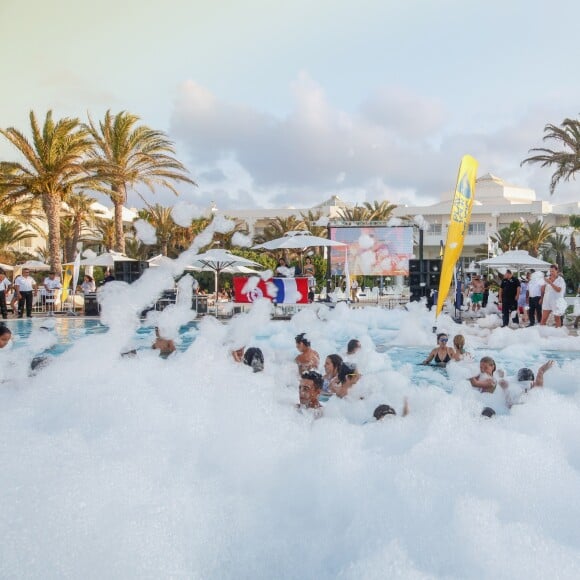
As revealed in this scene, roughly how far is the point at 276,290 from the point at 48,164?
9.57 meters

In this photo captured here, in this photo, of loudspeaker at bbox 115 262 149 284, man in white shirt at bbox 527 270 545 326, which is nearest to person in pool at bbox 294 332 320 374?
man in white shirt at bbox 527 270 545 326

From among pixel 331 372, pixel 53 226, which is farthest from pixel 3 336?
pixel 53 226

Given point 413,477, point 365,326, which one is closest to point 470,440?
point 413,477

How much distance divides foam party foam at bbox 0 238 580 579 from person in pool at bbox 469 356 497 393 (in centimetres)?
124

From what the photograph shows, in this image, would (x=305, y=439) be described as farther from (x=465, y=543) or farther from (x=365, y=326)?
(x=365, y=326)

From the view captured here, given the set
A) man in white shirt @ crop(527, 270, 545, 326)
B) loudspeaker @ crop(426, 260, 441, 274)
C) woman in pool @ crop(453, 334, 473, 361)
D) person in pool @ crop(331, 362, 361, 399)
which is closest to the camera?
person in pool @ crop(331, 362, 361, 399)

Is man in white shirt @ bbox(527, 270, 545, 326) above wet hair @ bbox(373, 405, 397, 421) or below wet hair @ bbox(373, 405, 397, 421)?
above

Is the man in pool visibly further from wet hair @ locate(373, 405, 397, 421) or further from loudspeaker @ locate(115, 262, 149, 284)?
loudspeaker @ locate(115, 262, 149, 284)

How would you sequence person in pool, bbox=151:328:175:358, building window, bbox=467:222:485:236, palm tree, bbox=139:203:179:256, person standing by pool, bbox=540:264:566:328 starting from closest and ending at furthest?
person in pool, bbox=151:328:175:358 < person standing by pool, bbox=540:264:566:328 < palm tree, bbox=139:203:179:256 < building window, bbox=467:222:485:236

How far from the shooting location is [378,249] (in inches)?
1041

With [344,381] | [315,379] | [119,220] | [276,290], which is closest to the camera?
[315,379]

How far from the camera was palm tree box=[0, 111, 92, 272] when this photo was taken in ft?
72.5

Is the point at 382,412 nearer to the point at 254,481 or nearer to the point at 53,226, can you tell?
the point at 254,481

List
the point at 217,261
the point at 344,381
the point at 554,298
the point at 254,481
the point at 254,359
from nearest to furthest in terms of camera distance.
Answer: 1. the point at 254,481
2. the point at 344,381
3. the point at 254,359
4. the point at 554,298
5. the point at 217,261
